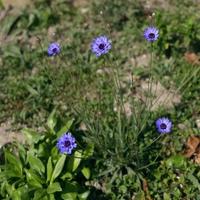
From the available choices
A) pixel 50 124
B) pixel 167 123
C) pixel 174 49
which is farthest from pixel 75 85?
pixel 167 123

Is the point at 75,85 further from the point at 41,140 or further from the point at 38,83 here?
the point at 41,140

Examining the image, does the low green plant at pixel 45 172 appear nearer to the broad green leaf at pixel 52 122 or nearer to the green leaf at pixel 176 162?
the broad green leaf at pixel 52 122

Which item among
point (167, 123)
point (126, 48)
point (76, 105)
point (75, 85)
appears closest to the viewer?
point (167, 123)

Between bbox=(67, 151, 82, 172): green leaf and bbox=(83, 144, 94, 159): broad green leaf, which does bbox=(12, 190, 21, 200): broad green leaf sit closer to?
bbox=(67, 151, 82, 172): green leaf

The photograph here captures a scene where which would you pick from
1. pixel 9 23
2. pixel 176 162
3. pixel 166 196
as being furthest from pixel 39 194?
pixel 9 23

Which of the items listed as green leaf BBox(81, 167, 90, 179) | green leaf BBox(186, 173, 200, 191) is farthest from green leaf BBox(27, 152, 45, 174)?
green leaf BBox(186, 173, 200, 191)

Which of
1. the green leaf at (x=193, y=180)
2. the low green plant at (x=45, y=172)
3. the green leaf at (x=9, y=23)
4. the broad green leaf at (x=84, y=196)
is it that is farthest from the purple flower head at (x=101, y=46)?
the green leaf at (x=9, y=23)

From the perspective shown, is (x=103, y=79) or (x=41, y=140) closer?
(x=41, y=140)

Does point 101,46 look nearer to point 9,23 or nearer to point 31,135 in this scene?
point 31,135
